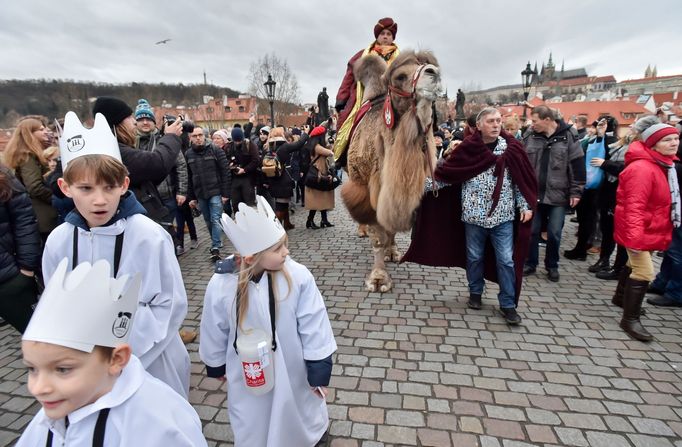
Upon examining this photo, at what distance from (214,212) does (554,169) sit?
5.30 meters

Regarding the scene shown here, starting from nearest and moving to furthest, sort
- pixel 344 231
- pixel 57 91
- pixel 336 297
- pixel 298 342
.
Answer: pixel 298 342 < pixel 336 297 < pixel 344 231 < pixel 57 91

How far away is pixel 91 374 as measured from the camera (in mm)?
1191

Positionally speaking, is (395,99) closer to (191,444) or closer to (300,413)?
(300,413)

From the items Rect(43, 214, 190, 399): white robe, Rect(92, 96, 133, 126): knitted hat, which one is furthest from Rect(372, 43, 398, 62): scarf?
Rect(43, 214, 190, 399): white robe

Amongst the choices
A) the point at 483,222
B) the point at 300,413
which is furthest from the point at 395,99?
the point at 300,413

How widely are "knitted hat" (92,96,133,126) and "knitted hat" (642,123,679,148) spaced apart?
192 inches

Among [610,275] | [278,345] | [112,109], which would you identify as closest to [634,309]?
[610,275]

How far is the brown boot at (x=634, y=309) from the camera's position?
3.71 m

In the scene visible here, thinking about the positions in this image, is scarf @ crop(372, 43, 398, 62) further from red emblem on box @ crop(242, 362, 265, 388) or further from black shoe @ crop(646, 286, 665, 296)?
red emblem on box @ crop(242, 362, 265, 388)

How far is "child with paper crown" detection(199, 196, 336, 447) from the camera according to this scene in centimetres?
197

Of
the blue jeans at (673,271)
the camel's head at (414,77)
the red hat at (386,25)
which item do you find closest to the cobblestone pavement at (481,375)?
the blue jeans at (673,271)

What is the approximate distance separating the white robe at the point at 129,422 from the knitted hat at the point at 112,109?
2251 millimetres

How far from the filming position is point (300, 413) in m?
2.23

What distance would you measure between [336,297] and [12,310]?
3190 mm
